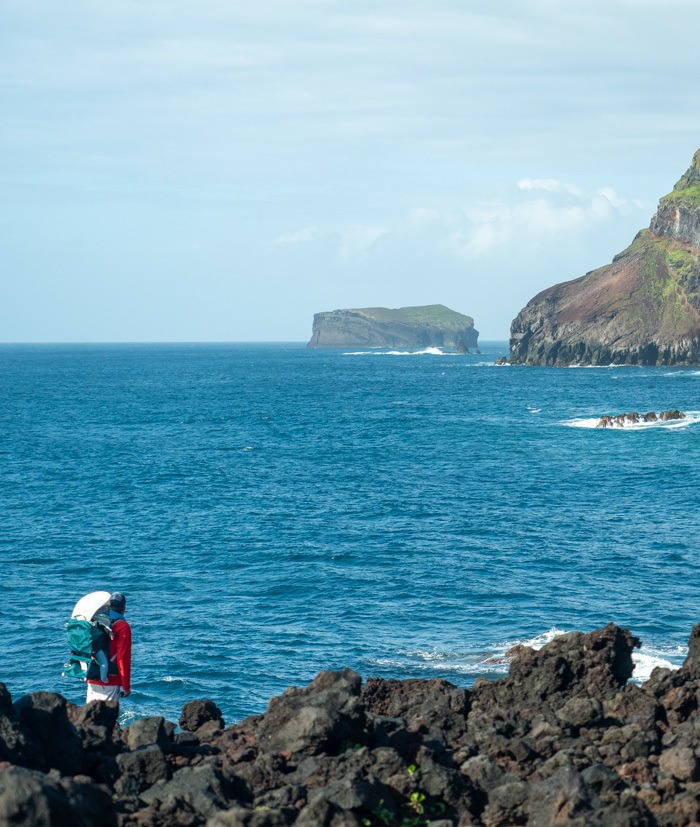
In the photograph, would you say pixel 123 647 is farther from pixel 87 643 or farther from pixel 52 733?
pixel 52 733

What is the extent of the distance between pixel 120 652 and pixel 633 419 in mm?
76603

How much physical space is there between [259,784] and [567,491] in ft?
146

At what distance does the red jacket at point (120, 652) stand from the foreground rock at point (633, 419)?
74.3m

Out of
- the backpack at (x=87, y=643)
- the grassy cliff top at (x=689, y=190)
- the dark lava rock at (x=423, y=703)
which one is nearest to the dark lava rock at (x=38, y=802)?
the backpack at (x=87, y=643)

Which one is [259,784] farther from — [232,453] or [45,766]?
[232,453]

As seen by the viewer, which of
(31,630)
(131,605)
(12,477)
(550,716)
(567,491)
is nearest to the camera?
(550,716)

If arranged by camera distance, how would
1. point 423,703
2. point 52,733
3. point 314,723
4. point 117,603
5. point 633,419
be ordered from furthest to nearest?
point 633,419 → point 423,703 → point 117,603 → point 314,723 → point 52,733

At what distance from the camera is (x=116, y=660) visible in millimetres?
15805

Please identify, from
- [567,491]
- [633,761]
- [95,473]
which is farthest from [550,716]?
[95,473]

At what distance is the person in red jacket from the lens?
15617 mm

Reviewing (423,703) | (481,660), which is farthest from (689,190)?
(423,703)

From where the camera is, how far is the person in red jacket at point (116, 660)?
15617 mm

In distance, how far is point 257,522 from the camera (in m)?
47.5

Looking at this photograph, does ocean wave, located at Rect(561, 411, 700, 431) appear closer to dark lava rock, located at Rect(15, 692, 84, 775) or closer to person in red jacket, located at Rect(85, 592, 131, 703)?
person in red jacket, located at Rect(85, 592, 131, 703)
